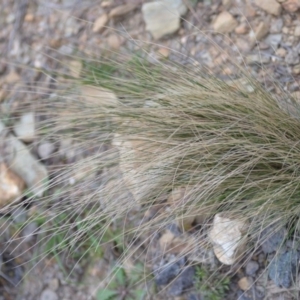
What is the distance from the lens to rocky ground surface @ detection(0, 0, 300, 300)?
1521 mm

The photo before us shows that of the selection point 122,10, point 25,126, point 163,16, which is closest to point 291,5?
point 163,16

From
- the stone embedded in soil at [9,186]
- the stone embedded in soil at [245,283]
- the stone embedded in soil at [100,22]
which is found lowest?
the stone embedded in soil at [9,186]

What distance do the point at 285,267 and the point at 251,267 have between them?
0.34ft

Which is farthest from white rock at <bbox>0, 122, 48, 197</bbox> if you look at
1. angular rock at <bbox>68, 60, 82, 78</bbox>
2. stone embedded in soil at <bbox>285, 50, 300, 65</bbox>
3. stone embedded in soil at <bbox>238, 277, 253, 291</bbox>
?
stone embedded in soil at <bbox>285, 50, 300, 65</bbox>

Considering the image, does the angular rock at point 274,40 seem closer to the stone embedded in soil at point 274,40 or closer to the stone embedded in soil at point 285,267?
the stone embedded in soil at point 274,40

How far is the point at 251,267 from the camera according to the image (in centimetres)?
150

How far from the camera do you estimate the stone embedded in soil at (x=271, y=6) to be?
1730 mm

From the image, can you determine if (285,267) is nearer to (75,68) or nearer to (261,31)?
(261,31)

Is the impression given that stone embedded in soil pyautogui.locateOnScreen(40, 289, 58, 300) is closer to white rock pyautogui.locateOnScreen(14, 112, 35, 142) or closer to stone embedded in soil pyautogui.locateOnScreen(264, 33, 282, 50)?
white rock pyautogui.locateOnScreen(14, 112, 35, 142)

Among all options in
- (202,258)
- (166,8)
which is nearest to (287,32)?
(166,8)

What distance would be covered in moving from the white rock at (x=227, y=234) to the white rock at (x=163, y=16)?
2.40 feet

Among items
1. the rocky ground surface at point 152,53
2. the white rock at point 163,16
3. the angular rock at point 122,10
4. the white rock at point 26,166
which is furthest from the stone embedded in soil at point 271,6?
the white rock at point 26,166

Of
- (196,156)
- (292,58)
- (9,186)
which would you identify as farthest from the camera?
(9,186)

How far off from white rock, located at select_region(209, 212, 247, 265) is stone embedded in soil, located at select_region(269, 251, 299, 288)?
10cm
